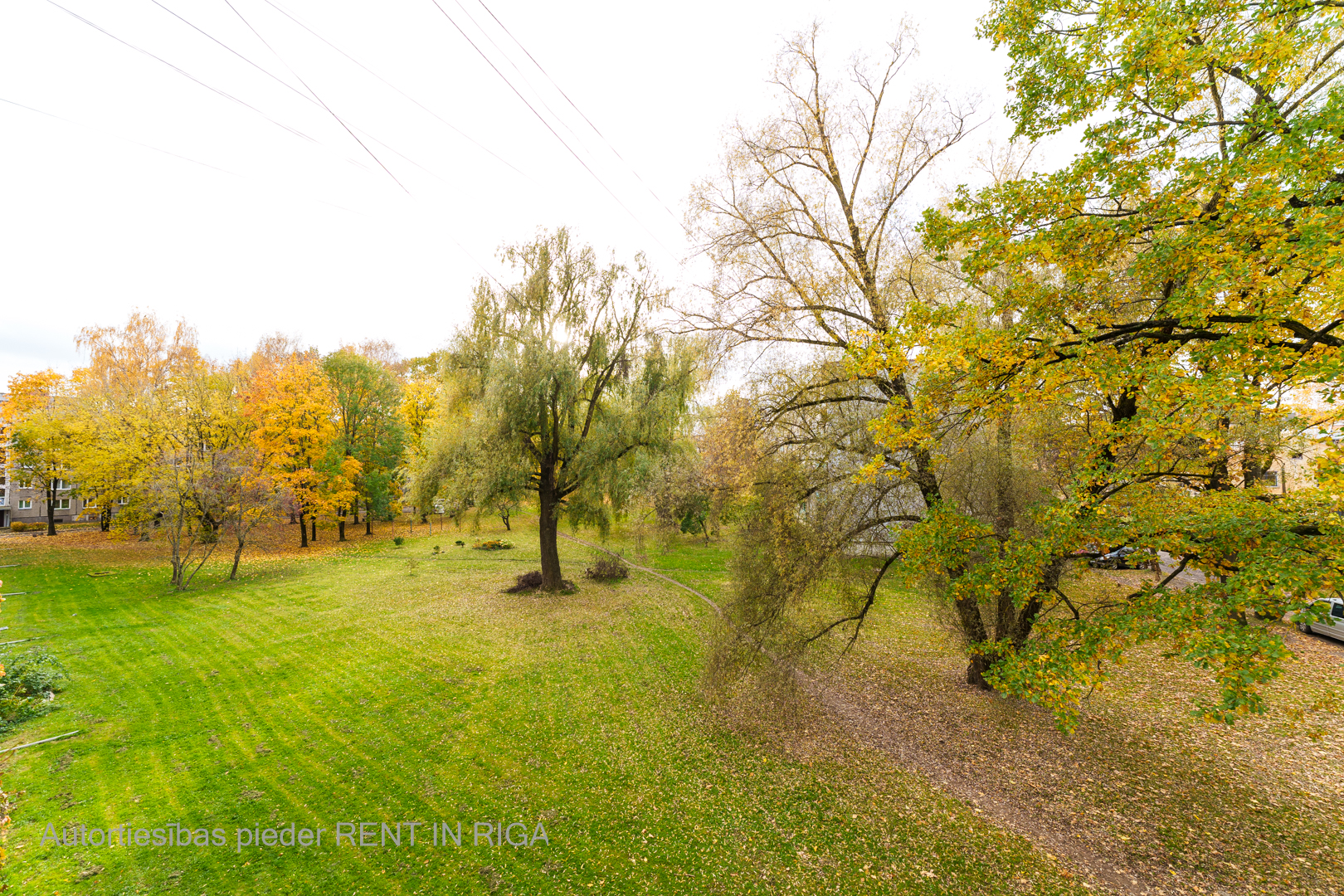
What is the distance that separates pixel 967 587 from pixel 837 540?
2436 mm

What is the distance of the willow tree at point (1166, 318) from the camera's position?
382 cm

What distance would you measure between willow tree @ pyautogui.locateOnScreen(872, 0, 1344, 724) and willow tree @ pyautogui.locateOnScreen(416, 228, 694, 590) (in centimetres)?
993

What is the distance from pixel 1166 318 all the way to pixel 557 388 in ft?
43.8

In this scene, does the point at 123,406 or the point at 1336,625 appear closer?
the point at 1336,625

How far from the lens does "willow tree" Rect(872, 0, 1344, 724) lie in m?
3.82

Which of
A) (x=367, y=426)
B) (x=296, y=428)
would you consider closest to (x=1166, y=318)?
(x=296, y=428)

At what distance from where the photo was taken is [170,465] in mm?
Result: 16844

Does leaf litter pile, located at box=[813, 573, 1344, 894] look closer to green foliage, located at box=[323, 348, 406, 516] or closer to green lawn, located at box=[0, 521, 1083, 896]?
Result: green lawn, located at box=[0, 521, 1083, 896]

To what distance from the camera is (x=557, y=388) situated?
15.0 meters

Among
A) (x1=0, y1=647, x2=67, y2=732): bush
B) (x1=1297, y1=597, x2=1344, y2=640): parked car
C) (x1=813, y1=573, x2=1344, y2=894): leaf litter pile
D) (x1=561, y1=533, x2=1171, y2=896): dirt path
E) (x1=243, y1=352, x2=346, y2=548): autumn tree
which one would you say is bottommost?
(x1=561, y1=533, x2=1171, y2=896): dirt path

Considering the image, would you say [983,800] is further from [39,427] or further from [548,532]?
[39,427]

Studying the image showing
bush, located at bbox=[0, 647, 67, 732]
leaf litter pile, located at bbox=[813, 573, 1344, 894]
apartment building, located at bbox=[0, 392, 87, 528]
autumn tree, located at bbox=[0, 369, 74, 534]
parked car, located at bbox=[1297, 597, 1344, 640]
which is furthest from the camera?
apartment building, located at bbox=[0, 392, 87, 528]

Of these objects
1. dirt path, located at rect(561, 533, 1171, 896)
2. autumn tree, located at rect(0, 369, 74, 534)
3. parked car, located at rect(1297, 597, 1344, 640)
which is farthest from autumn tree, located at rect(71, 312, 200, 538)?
parked car, located at rect(1297, 597, 1344, 640)

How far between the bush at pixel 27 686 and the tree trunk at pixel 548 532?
34.0ft
